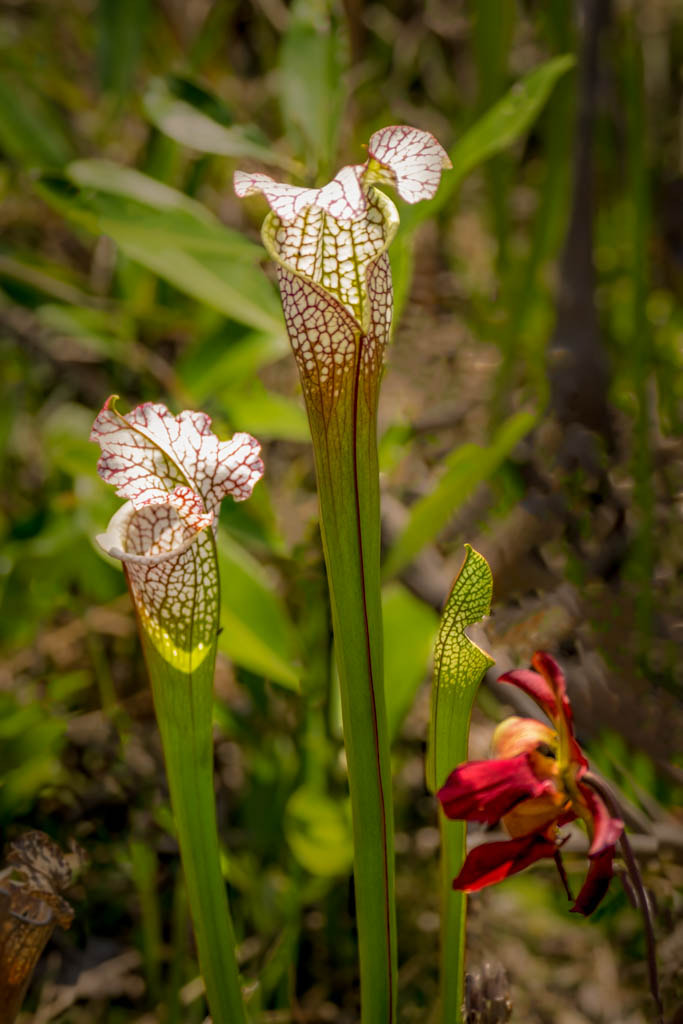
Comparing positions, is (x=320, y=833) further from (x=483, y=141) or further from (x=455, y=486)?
(x=483, y=141)

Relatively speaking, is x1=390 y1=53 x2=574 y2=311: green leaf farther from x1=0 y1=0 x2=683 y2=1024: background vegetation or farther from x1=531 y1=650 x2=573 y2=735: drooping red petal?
x1=531 y1=650 x2=573 y2=735: drooping red petal

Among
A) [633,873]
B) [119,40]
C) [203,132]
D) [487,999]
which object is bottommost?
[487,999]

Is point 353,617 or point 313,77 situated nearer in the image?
point 353,617

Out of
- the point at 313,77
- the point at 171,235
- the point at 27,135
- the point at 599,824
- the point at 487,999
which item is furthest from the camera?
the point at 27,135

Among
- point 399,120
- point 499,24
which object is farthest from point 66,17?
point 499,24

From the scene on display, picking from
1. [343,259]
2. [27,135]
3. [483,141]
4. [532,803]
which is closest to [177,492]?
[343,259]

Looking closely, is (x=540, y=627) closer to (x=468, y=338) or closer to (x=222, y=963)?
(x=222, y=963)

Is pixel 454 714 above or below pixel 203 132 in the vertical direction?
below
